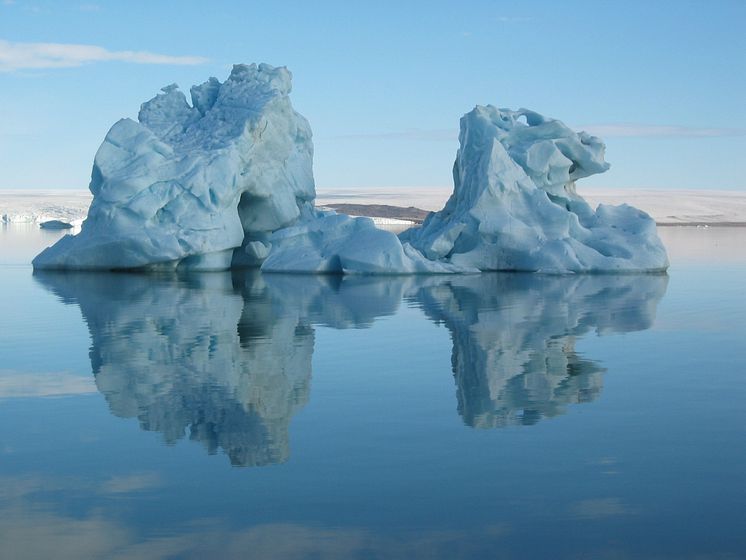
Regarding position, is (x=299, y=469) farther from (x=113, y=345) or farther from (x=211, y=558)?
(x=113, y=345)

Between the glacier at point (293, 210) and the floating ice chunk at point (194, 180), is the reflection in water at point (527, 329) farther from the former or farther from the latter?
the floating ice chunk at point (194, 180)

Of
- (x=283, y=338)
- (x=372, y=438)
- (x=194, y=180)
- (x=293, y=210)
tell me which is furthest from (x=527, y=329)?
(x=293, y=210)

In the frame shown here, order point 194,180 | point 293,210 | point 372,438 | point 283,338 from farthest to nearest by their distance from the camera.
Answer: point 293,210 < point 194,180 < point 283,338 < point 372,438

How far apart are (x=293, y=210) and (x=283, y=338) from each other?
43.9 ft

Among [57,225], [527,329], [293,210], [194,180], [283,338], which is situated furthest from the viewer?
[57,225]

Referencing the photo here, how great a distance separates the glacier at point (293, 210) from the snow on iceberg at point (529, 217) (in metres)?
0.03

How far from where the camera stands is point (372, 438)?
5273mm

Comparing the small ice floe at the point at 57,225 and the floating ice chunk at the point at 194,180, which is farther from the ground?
the floating ice chunk at the point at 194,180

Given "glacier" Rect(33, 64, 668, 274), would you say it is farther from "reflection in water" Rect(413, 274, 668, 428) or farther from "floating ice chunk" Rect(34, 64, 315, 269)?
"reflection in water" Rect(413, 274, 668, 428)

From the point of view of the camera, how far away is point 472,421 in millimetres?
5688

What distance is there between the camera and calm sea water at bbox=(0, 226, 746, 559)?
375cm

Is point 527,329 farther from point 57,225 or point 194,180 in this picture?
point 57,225

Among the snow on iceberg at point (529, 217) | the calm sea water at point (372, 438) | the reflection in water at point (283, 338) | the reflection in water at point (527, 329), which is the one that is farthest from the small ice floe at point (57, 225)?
the calm sea water at point (372, 438)

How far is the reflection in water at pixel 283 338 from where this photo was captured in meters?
5.91
